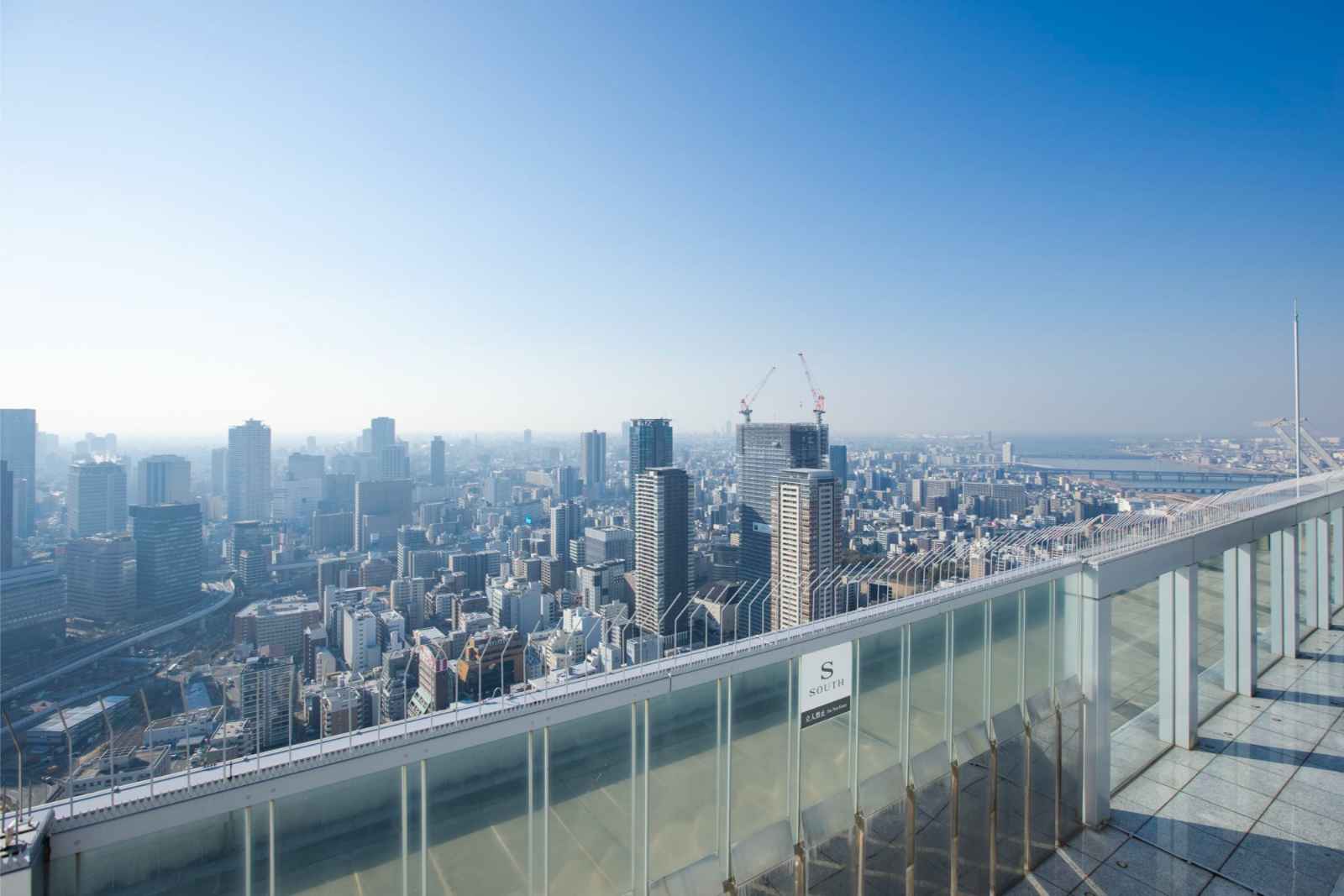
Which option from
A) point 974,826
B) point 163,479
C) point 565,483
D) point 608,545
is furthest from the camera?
point 565,483

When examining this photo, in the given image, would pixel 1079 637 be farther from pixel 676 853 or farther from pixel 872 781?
pixel 676 853

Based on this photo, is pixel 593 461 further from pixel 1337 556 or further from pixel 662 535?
pixel 1337 556

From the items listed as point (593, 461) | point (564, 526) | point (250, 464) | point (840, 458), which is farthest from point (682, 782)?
point (593, 461)

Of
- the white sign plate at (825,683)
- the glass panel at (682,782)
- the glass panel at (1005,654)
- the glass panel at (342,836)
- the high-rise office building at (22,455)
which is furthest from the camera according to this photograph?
the high-rise office building at (22,455)

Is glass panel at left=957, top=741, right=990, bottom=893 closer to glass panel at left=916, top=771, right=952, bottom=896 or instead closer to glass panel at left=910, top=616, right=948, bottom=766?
glass panel at left=916, top=771, right=952, bottom=896

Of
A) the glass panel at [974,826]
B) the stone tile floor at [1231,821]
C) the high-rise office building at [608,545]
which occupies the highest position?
the glass panel at [974,826]

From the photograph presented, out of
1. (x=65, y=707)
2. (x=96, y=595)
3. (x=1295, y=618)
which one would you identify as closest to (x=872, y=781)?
(x=65, y=707)

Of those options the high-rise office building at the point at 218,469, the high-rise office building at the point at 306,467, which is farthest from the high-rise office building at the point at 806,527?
the high-rise office building at the point at 218,469

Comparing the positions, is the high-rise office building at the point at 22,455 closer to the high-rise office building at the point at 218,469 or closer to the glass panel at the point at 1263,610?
the high-rise office building at the point at 218,469
